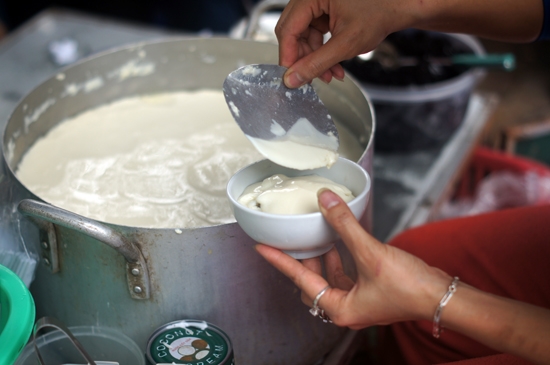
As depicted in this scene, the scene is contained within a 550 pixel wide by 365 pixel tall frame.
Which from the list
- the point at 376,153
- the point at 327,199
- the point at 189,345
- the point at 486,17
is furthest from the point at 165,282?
the point at 376,153

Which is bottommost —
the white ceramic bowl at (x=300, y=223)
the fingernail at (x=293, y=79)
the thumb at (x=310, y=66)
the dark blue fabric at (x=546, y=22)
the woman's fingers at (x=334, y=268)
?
the woman's fingers at (x=334, y=268)

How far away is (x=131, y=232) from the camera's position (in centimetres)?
90

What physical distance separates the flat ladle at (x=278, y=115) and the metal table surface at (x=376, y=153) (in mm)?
523

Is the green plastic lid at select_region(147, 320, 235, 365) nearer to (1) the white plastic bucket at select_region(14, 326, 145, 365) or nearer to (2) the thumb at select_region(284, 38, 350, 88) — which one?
(1) the white plastic bucket at select_region(14, 326, 145, 365)

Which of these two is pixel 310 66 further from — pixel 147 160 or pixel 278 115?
pixel 147 160

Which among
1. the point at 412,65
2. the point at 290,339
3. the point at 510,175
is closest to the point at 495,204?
the point at 510,175

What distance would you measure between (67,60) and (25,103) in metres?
0.87

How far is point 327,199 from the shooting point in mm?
784

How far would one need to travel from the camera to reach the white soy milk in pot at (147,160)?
1.24 meters

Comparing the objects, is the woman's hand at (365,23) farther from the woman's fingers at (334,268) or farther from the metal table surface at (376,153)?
the metal table surface at (376,153)

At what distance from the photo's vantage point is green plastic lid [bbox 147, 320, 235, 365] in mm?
909

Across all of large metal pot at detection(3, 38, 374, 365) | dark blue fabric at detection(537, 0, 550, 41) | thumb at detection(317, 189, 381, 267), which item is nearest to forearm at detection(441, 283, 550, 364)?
thumb at detection(317, 189, 381, 267)

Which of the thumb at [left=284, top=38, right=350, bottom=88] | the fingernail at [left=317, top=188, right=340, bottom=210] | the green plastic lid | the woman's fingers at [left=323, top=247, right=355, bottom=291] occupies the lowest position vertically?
the green plastic lid

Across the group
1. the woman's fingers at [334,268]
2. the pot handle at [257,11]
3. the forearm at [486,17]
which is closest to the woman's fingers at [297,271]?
the woman's fingers at [334,268]
